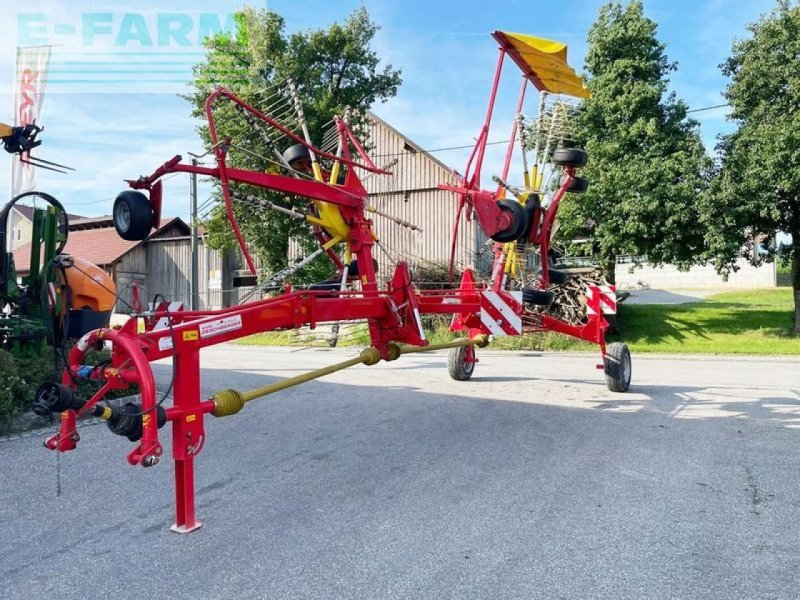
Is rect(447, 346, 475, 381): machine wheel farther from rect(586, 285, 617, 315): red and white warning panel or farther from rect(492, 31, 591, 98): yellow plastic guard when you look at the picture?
rect(492, 31, 591, 98): yellow plastic guard

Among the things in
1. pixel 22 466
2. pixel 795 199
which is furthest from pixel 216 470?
pixel 795 199

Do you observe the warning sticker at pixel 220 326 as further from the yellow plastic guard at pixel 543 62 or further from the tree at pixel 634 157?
the tree at pixel 634 157

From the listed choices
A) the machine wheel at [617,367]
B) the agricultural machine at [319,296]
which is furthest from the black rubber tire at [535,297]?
the machine wheel at [617,367]

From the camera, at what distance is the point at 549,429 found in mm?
6711

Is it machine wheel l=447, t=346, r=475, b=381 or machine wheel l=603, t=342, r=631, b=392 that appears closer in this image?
machine wheel l=603, t=342, r=631, b=392

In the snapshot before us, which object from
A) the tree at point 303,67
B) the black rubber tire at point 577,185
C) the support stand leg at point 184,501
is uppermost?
the tree at point 303,67

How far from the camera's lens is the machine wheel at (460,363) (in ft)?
32.2

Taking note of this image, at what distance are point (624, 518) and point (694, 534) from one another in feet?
1.41

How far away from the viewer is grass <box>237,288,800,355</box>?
1692 cm

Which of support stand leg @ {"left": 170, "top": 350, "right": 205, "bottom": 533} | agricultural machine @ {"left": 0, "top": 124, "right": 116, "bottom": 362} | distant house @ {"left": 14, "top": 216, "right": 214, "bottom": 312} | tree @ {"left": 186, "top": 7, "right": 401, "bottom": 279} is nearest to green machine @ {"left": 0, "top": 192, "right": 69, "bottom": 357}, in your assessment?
agricultural machine @ {"left": 0, "top": 124, "right": 116, "bottom": 362}

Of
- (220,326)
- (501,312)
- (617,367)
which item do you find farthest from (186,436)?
(617,367)

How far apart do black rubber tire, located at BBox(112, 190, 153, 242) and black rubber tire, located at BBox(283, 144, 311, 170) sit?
231 centimetres

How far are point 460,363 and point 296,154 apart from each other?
4.84m

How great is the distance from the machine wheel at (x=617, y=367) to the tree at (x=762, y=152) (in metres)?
9.64
